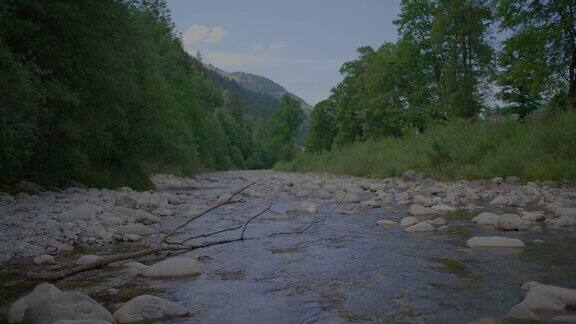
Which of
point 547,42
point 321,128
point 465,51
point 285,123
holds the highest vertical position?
point 465,51

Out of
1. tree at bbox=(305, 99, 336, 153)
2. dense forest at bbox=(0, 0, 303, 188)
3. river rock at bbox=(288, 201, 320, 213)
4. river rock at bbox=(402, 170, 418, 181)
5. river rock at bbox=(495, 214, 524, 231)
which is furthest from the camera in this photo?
tree at bbox=(305, 99, 336, 153)

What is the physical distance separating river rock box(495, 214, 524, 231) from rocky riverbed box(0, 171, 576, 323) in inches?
0.8

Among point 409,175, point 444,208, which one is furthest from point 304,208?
point 409,175

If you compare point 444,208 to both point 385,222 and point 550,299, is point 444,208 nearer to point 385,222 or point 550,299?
point 385,222

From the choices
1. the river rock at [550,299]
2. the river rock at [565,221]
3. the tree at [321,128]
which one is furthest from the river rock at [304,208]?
the tree at [321,128]

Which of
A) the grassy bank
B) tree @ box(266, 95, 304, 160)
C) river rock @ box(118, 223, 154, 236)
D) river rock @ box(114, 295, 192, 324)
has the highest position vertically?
tree @ box(266, 95, 304, 160)

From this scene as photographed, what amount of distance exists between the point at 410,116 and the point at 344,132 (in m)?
16.2

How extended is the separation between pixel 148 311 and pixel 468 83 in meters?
23.9

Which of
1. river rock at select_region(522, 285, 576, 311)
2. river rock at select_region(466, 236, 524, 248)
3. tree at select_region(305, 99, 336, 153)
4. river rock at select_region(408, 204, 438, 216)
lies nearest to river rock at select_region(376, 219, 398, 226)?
river rock at select_region(408, 204, 438, 216)

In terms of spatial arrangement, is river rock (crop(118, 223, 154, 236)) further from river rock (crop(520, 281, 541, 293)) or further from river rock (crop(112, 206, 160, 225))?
river rock (crop(520, 281, 541, 293))

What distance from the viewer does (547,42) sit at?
16.8 m

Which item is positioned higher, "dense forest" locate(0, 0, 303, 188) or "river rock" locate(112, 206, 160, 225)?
"dense forest" locate(0, 0, 303, 188)

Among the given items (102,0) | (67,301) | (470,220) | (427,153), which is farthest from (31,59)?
(427,153)

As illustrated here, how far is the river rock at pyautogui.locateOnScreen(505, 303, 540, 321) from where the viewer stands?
131 inches
